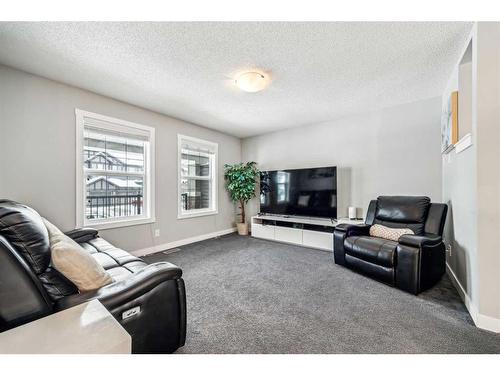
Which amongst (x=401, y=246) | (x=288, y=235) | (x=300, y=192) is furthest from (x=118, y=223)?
(x=401, y=246)

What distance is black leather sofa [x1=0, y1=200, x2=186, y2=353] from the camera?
89 cm

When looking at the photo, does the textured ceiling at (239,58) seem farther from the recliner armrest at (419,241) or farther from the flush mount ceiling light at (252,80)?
the recliner armrest at (419,241)

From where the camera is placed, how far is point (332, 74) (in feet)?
7.79

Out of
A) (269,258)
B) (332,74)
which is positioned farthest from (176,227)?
(332,74)

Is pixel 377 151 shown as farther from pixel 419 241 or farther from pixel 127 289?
pixel 127 289

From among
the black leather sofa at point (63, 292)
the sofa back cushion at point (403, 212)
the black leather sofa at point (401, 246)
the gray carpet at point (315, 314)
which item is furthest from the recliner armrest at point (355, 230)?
the black leather sofa at point (63, 292)

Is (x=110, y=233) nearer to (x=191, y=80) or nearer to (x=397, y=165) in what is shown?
(x=191, y=80)

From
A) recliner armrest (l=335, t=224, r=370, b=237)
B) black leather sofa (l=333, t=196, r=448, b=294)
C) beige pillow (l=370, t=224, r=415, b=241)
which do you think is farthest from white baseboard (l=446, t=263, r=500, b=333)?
recliner armrest (l=335, t=224, r=370, b=237)

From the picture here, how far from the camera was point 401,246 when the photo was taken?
2.17 meters

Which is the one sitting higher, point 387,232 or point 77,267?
point 77,267

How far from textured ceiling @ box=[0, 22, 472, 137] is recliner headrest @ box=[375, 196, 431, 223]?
1443 millimetres

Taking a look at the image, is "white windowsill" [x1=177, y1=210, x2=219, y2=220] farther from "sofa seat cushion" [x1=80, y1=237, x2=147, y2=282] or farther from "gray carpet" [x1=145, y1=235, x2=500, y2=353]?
"sofa seat cushion" [x1=80, y1=237, x2=147, y2=282]

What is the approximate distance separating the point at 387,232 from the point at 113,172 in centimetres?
378

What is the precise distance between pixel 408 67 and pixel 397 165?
5.10ft
